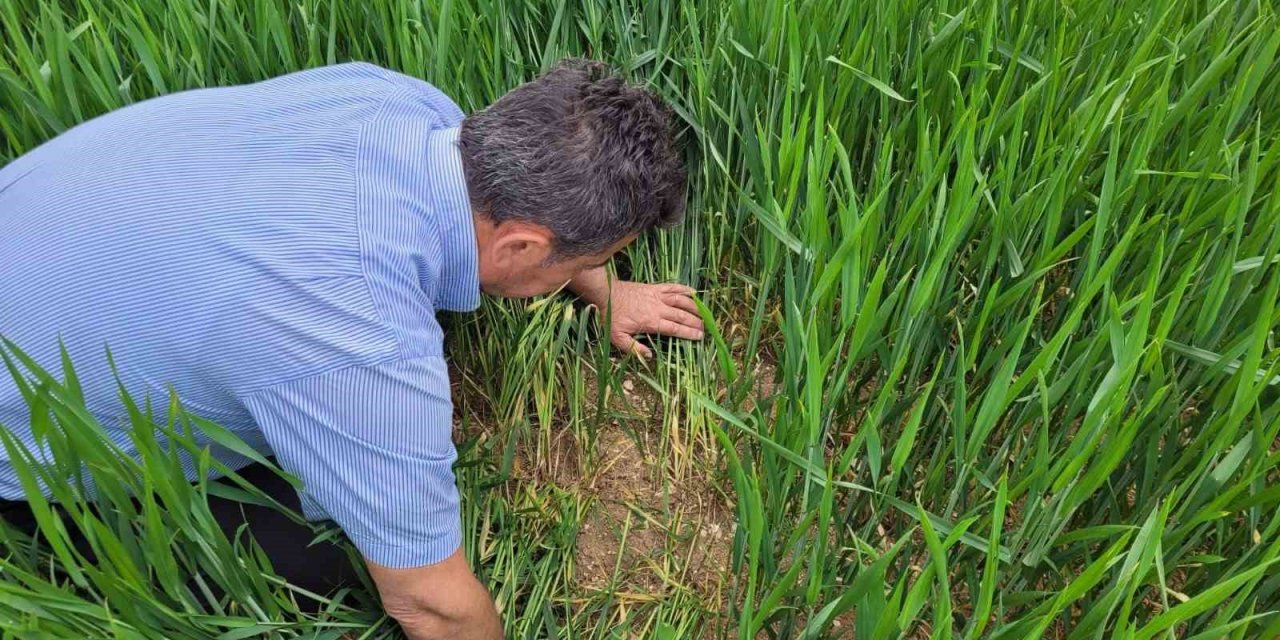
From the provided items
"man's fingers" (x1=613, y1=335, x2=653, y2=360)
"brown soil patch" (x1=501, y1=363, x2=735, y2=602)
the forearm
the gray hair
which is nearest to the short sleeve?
the forearm

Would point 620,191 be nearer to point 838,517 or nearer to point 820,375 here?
point 820,375

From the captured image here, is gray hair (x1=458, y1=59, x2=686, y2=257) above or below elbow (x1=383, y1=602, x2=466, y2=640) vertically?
above

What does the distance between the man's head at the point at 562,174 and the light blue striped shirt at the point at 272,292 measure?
0.05 meters

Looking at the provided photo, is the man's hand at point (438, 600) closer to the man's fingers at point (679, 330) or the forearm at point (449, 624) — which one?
the forearm at point (449, 624)

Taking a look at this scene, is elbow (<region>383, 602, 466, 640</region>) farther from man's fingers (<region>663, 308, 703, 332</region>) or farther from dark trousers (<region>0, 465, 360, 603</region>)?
man's fingers (<region>663, 308, 703, 332</region>)

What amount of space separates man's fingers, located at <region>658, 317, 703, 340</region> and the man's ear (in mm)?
395

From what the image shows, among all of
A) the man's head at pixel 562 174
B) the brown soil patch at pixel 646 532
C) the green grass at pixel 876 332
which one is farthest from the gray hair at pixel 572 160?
the brown soil patch at pixel 646 532

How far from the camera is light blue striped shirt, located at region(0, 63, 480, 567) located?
90cm

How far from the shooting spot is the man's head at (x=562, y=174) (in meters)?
1.03

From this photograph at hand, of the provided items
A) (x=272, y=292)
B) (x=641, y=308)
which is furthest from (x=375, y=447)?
(x=641, y=308)

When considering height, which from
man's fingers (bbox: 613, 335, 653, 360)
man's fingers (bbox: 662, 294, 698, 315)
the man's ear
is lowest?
man's fingers (bbox: 613, 335, 653, 360)

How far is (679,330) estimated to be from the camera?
1468mm

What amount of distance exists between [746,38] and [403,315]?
0.82 m

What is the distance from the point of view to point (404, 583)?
1.00 m
